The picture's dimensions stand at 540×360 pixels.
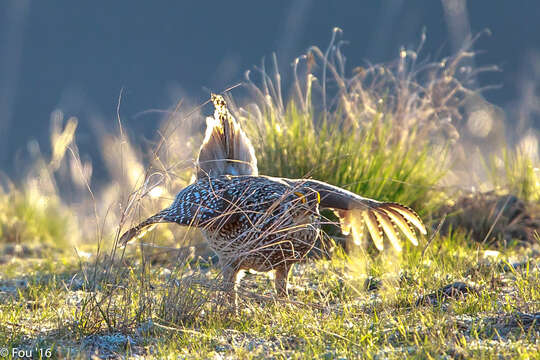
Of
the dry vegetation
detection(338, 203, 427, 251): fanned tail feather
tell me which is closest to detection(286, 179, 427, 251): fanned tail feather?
detection(338, 203, 427, 251): fanned tail feather

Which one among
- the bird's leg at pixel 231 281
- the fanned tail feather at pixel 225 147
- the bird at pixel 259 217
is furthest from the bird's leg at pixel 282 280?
the fanned tail feather at pixel 225 147

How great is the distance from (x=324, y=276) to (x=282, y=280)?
55 cm

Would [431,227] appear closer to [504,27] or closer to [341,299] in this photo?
[341,299]

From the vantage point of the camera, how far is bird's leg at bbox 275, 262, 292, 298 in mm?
4520

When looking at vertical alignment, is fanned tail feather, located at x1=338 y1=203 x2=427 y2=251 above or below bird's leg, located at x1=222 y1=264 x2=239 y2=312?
above

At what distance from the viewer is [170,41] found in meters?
53.1

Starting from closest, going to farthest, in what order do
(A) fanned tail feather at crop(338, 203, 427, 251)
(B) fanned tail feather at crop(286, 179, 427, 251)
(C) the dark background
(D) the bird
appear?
(D) the bird < (B) fanned tail feather at crop(286, 179, 427, 251) < (A) fanned tail feather at crop(338, 203, 427, 251) < (C) the dark background

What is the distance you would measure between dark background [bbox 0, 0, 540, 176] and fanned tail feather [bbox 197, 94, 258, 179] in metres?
27.5

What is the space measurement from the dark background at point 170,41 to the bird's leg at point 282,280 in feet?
92.6

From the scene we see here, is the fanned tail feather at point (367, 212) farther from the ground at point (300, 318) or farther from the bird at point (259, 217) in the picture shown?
the ground at point (300, 318)

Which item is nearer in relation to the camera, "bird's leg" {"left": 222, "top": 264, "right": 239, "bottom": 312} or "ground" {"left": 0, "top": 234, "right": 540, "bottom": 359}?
"ground" {"left": 0, "top": 234, "right": 540, "bottom": 359}

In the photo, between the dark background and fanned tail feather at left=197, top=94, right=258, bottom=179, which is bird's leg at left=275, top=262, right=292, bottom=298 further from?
the dark background

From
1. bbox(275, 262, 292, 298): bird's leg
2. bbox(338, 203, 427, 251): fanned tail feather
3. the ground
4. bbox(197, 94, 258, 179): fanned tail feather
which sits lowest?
the ground

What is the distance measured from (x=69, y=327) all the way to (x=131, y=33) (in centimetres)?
5291
